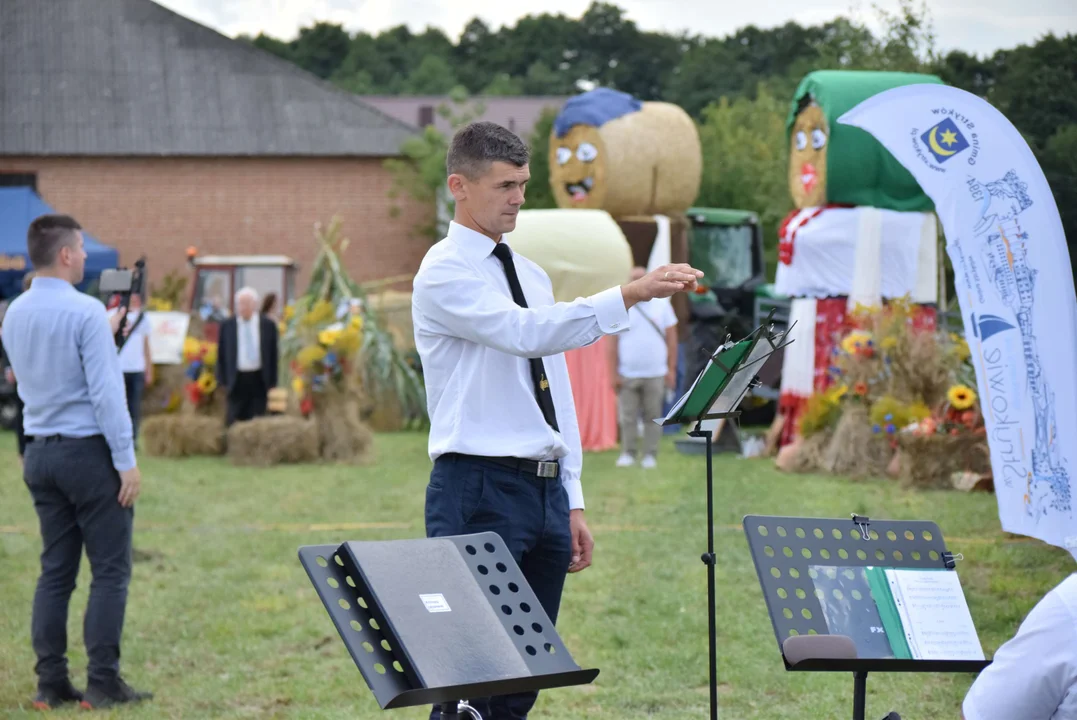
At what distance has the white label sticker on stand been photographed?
10.4 feet

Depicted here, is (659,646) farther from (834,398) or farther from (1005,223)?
(834,398)

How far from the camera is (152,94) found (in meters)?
34.0

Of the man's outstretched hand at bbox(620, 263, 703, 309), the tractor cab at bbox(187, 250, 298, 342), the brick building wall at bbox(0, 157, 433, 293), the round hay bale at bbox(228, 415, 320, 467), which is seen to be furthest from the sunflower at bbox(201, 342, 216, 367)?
the brick building wall at bbox(0, 157, 433, 293)

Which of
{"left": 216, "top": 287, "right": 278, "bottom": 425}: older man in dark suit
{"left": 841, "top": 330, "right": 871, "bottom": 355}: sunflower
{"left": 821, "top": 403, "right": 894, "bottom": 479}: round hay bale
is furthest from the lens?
{"left": 216, "top": 287, "right": 278, "bottom": 425}: older man in dark suit

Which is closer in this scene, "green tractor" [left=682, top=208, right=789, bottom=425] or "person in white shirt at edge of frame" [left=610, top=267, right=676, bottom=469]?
"person in white shirt at edge of frame" [left=610, top=267, right=676, bottom=469]

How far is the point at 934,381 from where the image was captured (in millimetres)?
12602

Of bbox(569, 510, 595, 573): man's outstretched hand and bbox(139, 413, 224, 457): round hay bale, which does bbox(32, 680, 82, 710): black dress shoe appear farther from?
bbox(139, 413, 224, 457): round hay bale

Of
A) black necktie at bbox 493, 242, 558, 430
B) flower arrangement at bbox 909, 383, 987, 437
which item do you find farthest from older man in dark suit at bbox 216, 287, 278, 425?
black necktie at bbox 493, 242, 558, 430

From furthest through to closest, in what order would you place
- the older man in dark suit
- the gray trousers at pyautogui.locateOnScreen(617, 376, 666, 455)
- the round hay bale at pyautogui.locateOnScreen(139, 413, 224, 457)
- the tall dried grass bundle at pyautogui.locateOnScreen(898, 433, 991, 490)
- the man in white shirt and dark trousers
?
the round hay bale at pyautogui.locateOnScreen(139, 413, 224, 457), the older man in dark suit, the gray trousers at pyautogui.locateOnScreen(617, 376, 666, 455), the tall dried grass bundle at pyautogui.locateOnScreen(898, 433, 991, 490), the man in white shirt and dark trousers

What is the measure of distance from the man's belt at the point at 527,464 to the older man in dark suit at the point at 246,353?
1255 centimetres

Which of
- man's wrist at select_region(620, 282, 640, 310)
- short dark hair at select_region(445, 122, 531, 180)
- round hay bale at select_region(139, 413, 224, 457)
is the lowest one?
round hay bale at select_region(139, 413, 224, 457)

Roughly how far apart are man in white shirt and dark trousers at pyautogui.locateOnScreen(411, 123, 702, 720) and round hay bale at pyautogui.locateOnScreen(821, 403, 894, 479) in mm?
9253

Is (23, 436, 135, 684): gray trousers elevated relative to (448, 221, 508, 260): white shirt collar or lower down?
lower down

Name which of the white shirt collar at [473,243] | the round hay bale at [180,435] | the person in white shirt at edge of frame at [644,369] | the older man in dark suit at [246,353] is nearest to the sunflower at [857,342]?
the person in white shirt at edge of frame at [644,369]
